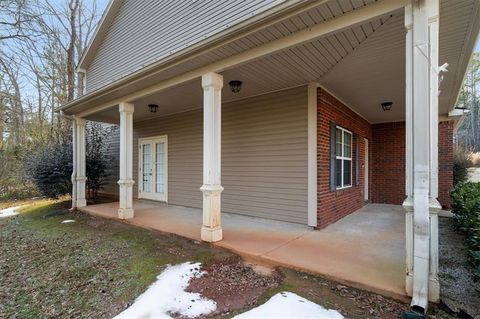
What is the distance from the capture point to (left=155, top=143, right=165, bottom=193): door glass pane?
810 centimetres

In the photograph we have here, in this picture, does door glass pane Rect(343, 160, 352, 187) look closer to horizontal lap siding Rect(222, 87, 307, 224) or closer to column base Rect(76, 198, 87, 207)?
horizontal lap siding Rect(222, 87, 307, 224)

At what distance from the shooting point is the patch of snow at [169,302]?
2432 mm

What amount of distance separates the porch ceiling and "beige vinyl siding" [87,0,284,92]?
815 millimetres

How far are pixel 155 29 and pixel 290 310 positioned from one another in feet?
23.2

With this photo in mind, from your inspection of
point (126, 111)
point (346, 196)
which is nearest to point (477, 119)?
point (346, 196)

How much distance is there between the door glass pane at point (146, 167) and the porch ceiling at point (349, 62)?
8.34 ft

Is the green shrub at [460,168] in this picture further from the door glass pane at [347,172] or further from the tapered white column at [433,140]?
the tapered white column at [433,140]

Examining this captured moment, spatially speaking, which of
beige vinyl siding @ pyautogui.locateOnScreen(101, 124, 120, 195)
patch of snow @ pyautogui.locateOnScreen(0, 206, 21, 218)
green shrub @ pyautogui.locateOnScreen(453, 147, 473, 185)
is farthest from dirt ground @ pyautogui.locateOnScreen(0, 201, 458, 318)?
green shrub @ pyautogui.locateOnScreen(453, 147, 473, 185)

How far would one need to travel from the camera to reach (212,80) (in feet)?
13.6

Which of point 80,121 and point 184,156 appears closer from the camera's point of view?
point 184,156

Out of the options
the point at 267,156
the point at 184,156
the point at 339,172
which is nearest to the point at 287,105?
the point at 267,156

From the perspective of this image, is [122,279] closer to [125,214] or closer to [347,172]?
[125,214]

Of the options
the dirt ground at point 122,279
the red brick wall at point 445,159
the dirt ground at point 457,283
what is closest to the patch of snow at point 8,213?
the dirt ground at point 122,279

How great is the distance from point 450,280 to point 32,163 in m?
10.3
